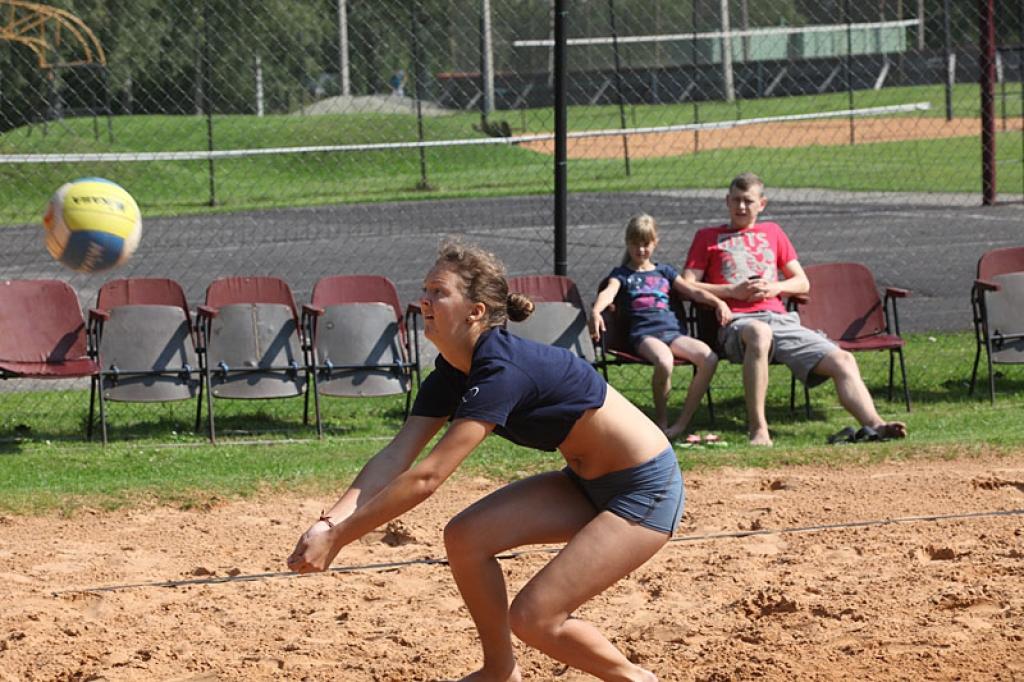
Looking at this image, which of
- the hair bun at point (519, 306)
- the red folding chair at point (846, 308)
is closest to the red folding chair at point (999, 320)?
the red folding chair at point (846, 308)

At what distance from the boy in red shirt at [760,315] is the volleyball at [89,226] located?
444 centimetres

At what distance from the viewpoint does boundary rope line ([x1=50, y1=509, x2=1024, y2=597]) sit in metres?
6.58

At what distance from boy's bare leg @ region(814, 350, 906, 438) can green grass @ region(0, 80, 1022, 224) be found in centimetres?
1086

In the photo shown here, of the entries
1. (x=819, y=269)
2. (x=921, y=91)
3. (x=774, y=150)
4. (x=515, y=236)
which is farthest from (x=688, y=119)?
(x=819, y=269)

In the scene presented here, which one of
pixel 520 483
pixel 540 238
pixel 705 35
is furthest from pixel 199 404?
pixel 705 35

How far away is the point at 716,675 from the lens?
5406mm

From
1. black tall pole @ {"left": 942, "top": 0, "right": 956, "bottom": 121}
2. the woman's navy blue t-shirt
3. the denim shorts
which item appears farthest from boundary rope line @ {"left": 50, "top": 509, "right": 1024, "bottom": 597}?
black tall pole @ {"left": 942, "top": 0, "right": 956, "bottom": 121}

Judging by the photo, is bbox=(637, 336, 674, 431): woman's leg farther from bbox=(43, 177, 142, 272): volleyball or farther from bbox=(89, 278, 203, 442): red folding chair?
bbox=(43, 177, 142, 272): volleyball

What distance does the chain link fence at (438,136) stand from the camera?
1631 centimetres

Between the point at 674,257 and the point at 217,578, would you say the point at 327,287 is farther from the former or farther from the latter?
the point at 674,257

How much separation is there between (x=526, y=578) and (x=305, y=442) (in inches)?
128

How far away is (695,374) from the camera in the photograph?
976 centimetres

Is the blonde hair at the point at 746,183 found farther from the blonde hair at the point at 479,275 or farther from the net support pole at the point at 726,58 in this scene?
the net support pole at the point at 726,58

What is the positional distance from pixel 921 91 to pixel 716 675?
37590 mm
